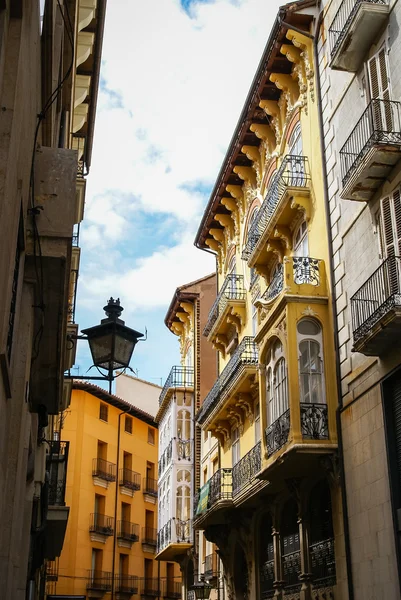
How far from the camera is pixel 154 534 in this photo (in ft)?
174

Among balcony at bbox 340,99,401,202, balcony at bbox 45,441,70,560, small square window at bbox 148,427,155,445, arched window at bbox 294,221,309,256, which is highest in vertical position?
small square window at bbox 148,427,155,445

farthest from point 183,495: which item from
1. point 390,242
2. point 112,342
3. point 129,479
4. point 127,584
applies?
point 112,342

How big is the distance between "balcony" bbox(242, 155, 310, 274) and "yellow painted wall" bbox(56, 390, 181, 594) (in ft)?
94.0

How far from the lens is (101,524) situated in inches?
1907

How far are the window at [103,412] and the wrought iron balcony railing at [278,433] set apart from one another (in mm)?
34379

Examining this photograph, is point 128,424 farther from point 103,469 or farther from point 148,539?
point 148,539

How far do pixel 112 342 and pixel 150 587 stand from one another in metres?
45.4

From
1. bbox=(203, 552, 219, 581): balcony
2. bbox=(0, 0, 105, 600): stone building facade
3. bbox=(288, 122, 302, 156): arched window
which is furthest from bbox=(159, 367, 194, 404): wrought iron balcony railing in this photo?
bbox=(0, 0, 105, 600): stone building facade

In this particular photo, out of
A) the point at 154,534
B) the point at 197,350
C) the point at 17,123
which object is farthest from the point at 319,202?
the point at 154,534

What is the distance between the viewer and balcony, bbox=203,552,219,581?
28.5 meters

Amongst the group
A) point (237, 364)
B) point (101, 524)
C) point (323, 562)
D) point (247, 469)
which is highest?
point (237, 364)

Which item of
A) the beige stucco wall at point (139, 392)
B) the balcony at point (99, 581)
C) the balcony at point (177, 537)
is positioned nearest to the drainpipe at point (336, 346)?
the balcony at point (177, 537)

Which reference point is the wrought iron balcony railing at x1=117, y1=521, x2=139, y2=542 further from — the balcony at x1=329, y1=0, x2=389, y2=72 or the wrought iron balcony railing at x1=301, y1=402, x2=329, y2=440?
the balcony at x1=329, y1=0, x2=389, y2=72

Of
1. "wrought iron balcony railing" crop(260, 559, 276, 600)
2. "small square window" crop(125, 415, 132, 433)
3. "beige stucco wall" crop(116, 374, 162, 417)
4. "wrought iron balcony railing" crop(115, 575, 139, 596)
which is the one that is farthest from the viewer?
"beige stucco wall" crop(116, 374, 162, 417)
